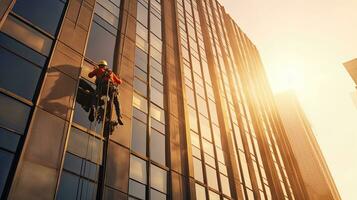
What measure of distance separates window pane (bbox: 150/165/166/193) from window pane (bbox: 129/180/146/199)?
0.95 m

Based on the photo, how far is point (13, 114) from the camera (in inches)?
447

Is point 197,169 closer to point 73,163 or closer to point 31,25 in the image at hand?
point 73,163

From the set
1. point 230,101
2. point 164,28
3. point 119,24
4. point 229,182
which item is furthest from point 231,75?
point 119,24

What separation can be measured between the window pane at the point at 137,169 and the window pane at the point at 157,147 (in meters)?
1.15

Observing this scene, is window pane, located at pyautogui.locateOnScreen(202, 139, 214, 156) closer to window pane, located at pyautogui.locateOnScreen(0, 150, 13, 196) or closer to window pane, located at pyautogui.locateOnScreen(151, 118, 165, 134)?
window pane, located at pyautogui.locateOnScreen(151, 118, 165, 134)

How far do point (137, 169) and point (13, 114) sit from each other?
240 inches

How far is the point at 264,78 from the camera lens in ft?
184

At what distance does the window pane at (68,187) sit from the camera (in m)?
11.2

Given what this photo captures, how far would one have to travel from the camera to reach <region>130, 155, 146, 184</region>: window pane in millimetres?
14873

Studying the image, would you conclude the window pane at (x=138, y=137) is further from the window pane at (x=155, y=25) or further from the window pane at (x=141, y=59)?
the window pane at (x=155, y=25)

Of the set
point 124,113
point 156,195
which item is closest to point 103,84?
point 124,113

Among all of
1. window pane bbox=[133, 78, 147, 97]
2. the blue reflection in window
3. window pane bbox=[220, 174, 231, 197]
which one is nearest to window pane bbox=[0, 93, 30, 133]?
the blue reflection in window

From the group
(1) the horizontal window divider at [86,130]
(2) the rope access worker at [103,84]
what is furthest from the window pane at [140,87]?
(1) the horizontal window divider at [86,130]

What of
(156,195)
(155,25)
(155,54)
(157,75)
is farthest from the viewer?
(155,25)
